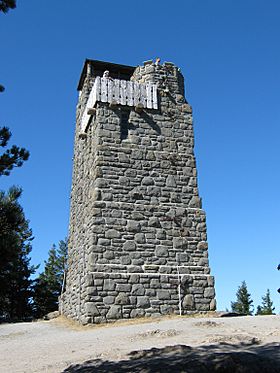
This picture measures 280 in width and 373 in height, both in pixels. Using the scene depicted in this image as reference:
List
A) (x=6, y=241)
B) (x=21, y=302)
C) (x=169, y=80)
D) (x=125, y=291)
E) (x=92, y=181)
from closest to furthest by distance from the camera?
(x=6, y=241), (x=125, y=291), (x=92, y=181), (x=169, y=80), (x=21, y=302)

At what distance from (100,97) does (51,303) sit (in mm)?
19791

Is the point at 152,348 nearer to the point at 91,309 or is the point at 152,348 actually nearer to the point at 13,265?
the point at 91,309

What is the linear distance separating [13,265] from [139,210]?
15.8m

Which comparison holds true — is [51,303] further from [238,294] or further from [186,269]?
[238,294]

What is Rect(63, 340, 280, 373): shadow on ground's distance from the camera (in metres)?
4.46

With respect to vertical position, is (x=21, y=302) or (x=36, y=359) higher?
(x=21, y=302)

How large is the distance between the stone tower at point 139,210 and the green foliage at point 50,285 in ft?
44.2

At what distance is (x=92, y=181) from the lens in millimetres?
12117

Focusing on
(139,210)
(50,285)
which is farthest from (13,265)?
(139,210)

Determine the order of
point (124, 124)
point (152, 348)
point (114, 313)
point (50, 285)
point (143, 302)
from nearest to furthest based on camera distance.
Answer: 1. point (152, 348)
2. point (114, 313)
3. point (143, 302)
4. point (124, 124)
5. point (50, 285)

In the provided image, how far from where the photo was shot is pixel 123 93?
511 inches

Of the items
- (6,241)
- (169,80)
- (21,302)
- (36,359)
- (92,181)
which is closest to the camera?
(36,359)

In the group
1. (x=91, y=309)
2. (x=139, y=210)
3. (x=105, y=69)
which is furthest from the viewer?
(x=105, y=69)

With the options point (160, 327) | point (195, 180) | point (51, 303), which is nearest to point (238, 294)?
point (51, 303)
